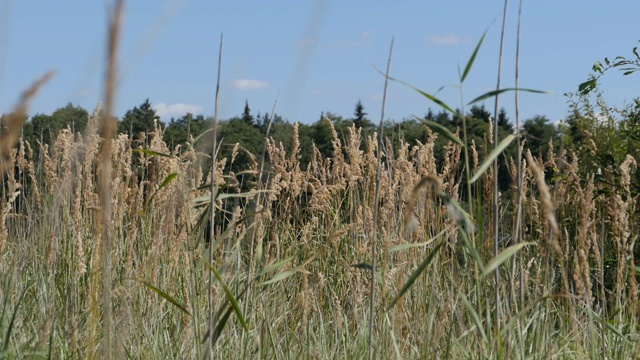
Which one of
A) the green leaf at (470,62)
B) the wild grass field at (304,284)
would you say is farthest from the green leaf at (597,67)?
the green leaf at (470,62)

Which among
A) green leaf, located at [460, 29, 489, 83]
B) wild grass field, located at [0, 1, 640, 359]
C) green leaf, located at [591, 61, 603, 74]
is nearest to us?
green leaf, located at [460, 29, 489, 83]

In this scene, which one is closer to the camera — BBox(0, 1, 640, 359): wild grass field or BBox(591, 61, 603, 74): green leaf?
BBox(0, 1, 640, 359): wild grass field

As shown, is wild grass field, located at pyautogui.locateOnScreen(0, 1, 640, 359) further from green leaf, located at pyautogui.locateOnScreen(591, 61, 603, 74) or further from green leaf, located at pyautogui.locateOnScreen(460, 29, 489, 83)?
green leaf, located at pyautogui.locateOnScreen(591, 61, 603, 74)

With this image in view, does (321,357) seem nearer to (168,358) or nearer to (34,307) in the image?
(168,358)

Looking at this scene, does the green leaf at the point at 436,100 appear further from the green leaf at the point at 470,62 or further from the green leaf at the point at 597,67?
the green leaf at the point at 597,67

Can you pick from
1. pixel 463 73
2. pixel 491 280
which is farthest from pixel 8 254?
pixel 463 73

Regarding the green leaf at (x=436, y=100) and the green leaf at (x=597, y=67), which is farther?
the green leaf at (x=597, y=67)

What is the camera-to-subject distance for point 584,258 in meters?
2.19

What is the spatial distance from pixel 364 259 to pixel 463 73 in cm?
151

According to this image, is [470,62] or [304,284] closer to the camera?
[470,62]

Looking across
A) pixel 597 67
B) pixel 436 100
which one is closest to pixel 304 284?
pixel 436 100

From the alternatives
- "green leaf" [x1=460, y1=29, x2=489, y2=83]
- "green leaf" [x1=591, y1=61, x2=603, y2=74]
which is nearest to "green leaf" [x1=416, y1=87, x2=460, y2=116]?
"green leaf" [x1=460, y1=29, x2=489, y2=83]

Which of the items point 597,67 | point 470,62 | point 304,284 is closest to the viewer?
point 470,62

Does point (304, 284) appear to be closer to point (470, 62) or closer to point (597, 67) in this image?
point (470, 62)
